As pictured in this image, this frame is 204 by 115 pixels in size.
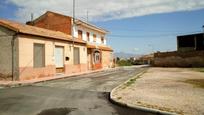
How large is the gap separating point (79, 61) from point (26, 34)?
1148cm

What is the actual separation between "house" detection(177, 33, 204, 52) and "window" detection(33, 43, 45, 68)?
31.0 meters

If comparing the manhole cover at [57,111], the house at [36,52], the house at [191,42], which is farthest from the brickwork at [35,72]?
the house at [191,42]

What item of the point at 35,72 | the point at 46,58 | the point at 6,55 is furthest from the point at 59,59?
the point at 6,55

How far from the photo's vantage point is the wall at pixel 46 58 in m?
21.3

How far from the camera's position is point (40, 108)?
954 cm

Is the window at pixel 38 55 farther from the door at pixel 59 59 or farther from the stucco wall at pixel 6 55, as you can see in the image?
the door at pixel 59 59

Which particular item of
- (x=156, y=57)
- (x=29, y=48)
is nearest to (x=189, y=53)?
(x=156, y=57)

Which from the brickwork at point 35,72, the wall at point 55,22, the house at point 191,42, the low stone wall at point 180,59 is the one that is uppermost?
the wall at point 55,22

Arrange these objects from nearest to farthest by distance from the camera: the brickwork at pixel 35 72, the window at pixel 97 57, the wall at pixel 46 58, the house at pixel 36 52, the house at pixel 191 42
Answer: the house at pixel 36 52 < the brickwork at pixel 35 72 < the wall at pixel 46 58 < the window at pixel 97 57 < the house at pixel 191 42

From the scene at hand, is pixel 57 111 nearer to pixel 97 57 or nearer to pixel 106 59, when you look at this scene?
pixel 97 57

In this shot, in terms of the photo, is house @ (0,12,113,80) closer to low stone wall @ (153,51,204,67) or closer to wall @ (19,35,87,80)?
wall @ (19,35,87,80)

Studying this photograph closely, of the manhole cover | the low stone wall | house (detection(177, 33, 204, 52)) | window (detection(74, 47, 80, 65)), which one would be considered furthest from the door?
house (detection(177, 33, 204, 52))

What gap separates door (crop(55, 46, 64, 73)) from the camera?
27.2 m

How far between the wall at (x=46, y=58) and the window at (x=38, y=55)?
0.33m
